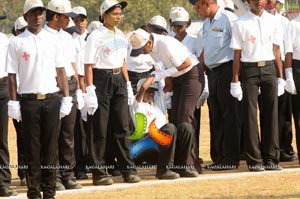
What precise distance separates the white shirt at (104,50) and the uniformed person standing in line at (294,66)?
2.56 meters

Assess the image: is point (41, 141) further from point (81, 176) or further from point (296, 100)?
point (296, 100)

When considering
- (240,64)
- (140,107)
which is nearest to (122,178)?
(140,107)

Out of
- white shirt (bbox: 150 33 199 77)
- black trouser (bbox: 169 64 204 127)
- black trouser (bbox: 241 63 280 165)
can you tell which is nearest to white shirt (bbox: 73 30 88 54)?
white shirt (bbox: 150 33 199 77)

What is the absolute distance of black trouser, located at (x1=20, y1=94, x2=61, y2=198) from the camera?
12.9 metres

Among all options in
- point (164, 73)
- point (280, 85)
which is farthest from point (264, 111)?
point (164, 73)

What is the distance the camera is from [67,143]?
14719 mm

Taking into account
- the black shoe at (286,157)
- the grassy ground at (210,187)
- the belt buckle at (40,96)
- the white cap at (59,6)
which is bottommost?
the black shoe at (286,157)

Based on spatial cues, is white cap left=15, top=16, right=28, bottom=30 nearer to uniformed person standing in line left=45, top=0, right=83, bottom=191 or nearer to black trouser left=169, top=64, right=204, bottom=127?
uniformed person standing in line left=45, top=0, right=83, bottom=191

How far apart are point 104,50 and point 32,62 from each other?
1.99 metres

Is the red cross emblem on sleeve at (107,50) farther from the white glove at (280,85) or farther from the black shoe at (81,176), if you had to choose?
the white glove at (280,85)

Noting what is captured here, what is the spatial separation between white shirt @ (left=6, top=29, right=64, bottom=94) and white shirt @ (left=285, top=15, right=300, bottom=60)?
4236mm

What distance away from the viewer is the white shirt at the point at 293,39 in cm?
1598

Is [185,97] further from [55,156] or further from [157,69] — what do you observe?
[55,156]

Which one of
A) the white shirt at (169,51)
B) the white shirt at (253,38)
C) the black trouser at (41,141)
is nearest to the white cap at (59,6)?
the white shirt at (169,51)
